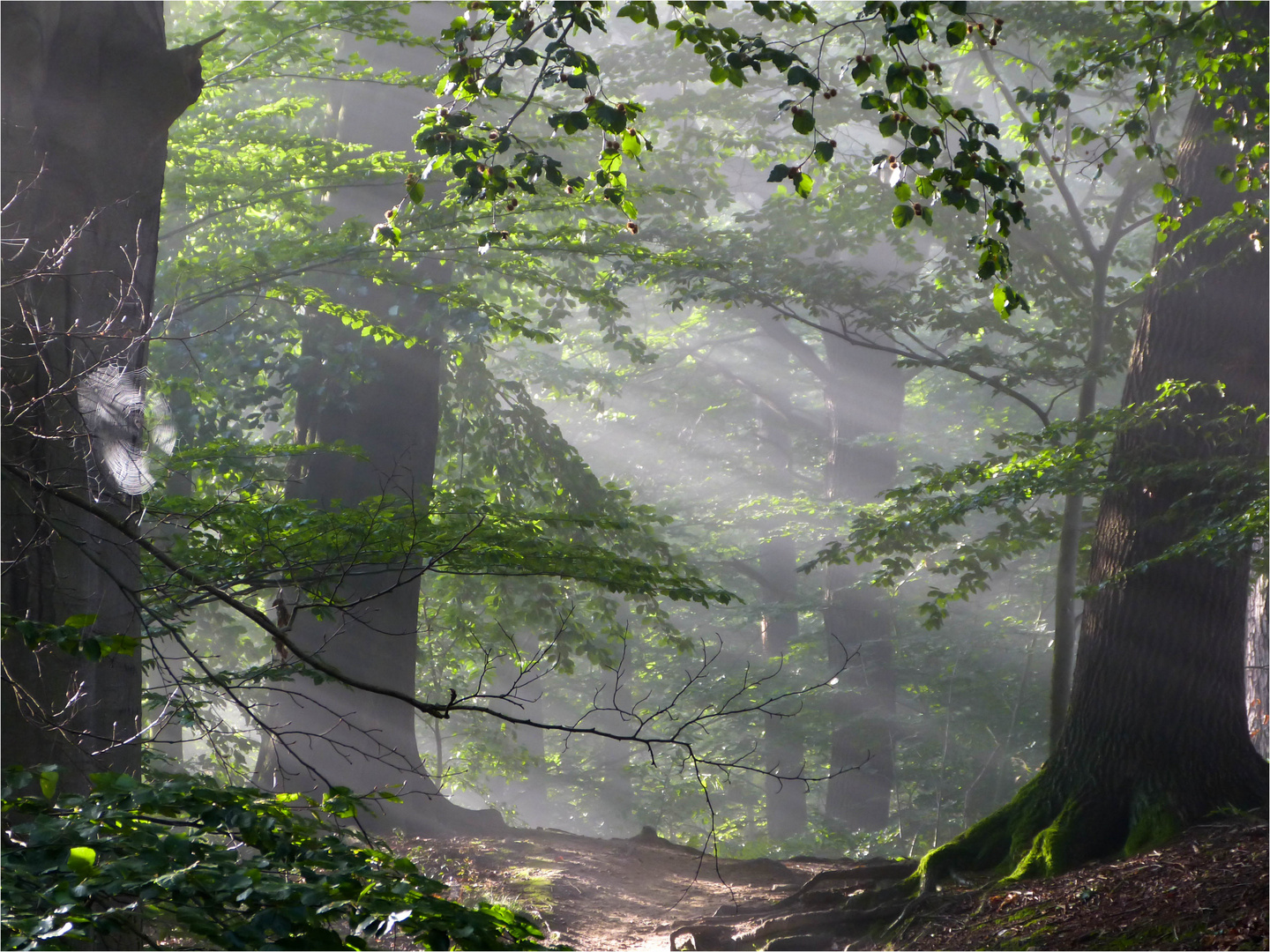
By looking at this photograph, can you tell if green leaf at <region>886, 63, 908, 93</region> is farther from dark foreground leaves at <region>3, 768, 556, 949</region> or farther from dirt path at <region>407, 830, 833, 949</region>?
dirt path at <region>407, 830, 833, 949</region>

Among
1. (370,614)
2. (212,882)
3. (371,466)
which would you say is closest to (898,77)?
(212,882)

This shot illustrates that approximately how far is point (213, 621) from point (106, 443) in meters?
10.5

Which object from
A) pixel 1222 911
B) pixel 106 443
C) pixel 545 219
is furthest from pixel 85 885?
pixel 545 219

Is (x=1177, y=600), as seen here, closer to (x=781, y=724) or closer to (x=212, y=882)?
(x=212, y=882)

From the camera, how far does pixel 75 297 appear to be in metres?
4.14

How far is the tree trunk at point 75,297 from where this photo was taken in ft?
12.5

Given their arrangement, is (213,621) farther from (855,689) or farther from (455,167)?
(455,167)

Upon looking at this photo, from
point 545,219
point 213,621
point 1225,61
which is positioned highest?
point 545,219

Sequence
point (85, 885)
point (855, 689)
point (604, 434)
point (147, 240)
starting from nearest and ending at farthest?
point (85, 885), point (147, 240), point (855, 689), point (604, 434)

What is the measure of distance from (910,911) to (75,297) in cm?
601

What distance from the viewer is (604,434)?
3097 centimetres

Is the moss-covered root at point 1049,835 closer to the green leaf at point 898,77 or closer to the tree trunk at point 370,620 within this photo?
the tree trunk at point 370,620

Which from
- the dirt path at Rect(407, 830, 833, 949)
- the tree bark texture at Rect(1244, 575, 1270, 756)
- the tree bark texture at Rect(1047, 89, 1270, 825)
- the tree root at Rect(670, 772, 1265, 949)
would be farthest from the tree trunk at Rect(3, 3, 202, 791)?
the tree bark texture at Rect(1244, 575, 1270, 756)

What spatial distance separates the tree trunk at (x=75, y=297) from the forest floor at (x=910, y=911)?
2796 millimetres
